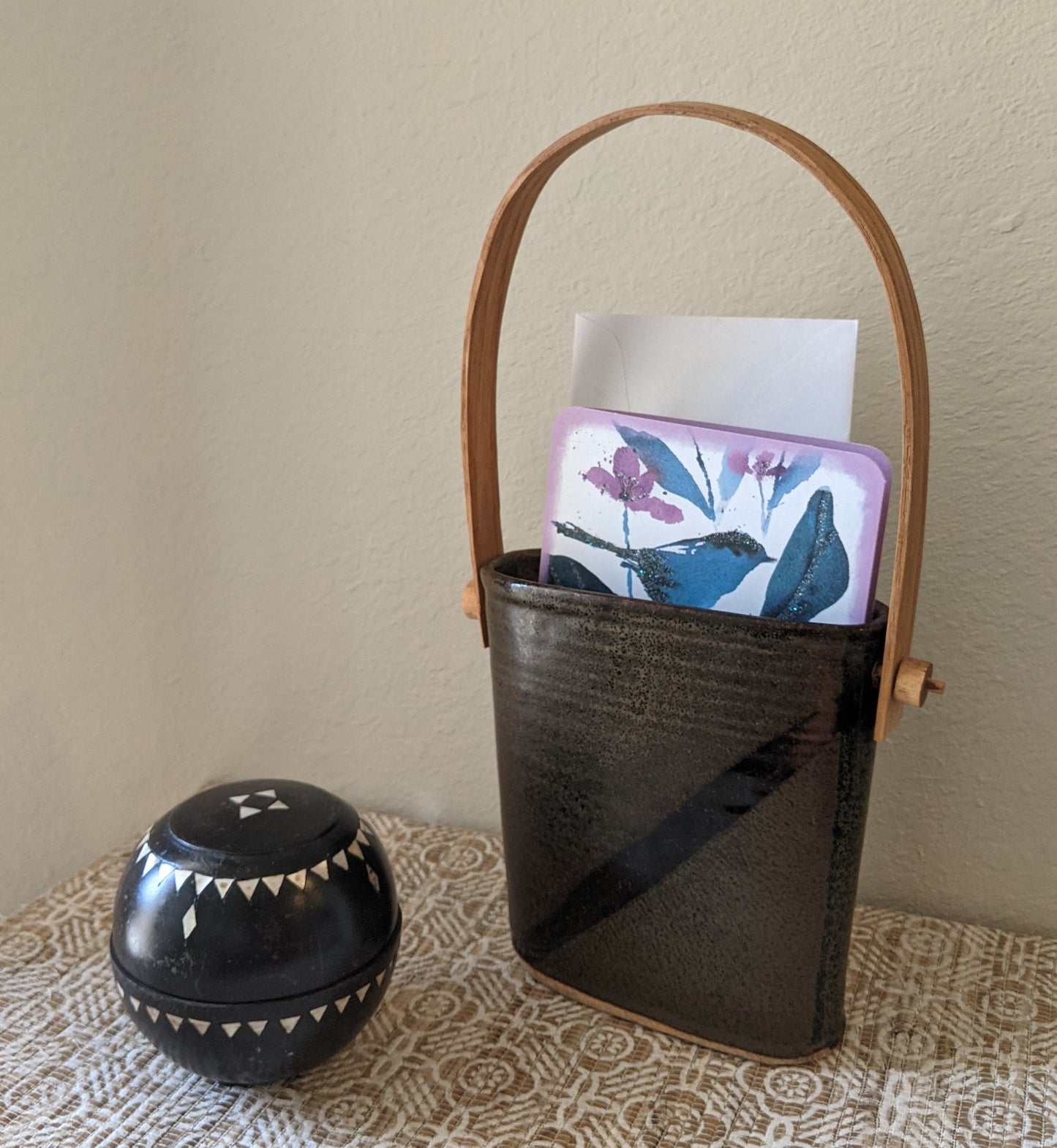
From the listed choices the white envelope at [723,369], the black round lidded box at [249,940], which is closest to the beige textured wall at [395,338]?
the white envelope at [723,369]

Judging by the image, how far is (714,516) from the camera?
2.15ft

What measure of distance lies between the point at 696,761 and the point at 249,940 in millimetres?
262

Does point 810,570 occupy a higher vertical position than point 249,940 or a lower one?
higher

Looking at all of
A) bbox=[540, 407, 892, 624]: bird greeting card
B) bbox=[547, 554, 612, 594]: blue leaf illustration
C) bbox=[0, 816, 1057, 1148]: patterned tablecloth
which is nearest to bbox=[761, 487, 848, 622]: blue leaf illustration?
bbox=[540, 407, 892, 624]: bird greeting card

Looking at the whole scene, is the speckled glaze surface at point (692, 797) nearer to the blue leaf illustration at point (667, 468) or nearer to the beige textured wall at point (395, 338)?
the blue leaf illustration at point (667, 468)

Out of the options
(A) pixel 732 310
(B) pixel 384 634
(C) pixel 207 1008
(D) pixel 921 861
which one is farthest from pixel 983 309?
(C) pixel 207 1008

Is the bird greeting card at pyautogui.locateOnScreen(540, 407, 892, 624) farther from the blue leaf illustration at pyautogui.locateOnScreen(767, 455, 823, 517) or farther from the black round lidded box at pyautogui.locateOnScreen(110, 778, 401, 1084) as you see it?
the black round lidded box at pyautogui.locateOnScreen(110, 778, 401, 1084)

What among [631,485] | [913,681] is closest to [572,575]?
[631,485]

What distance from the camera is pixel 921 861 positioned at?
835 mm

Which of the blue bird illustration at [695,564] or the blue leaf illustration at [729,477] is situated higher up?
the blue leaf illustration at [729,477]

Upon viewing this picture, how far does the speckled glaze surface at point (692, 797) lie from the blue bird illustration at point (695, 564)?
42 mm

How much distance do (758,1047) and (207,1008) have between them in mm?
322

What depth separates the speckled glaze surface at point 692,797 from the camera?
0.62 m

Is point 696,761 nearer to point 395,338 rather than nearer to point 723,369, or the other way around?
point 723,369
